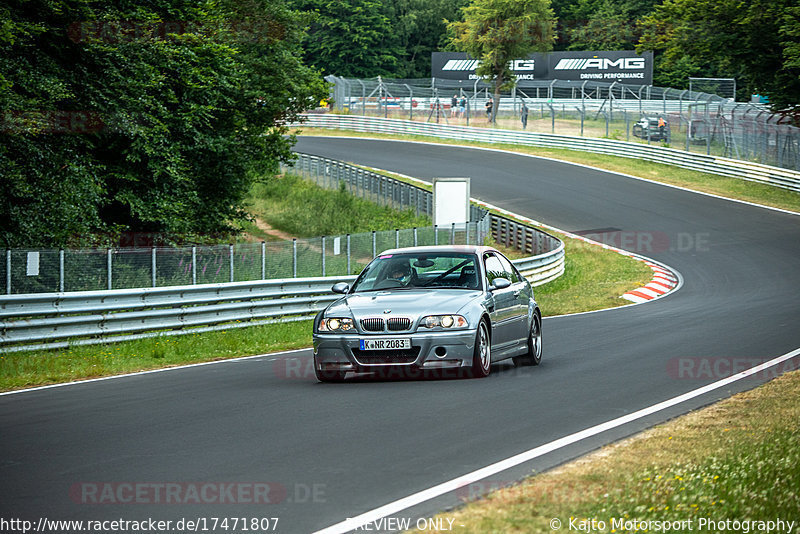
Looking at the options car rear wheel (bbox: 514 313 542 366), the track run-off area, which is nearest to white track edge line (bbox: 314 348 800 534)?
the track run-off area

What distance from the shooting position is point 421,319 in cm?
1127

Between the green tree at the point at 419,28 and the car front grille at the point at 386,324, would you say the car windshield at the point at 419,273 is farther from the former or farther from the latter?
the green tree at the point at 419,28

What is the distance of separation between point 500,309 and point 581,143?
46.7m

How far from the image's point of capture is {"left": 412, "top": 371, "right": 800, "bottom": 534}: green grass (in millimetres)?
5703

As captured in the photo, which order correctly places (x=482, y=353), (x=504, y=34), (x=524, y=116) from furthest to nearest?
(x=504, y=34) → (x=524, y=116) → (x=482, y=353)

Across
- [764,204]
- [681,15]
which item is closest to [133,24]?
[764,204]

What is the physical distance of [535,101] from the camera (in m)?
61.6

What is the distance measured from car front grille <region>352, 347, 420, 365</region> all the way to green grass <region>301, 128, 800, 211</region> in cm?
3420

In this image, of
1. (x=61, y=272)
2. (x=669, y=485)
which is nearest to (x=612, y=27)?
(x=61, y=272)

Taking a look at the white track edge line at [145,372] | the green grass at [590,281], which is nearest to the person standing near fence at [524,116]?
the green grass at [590,281]

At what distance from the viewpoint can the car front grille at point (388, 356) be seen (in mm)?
11266

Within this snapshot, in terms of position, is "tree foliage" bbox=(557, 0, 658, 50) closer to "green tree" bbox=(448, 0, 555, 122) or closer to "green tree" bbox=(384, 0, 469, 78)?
"green tree" bbox=(384, 0, 469, 78)

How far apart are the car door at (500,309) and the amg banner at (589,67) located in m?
68.3

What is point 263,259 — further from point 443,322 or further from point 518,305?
point 443,322
